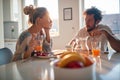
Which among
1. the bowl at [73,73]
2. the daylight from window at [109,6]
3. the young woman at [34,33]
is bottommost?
the bowl at [73,73]

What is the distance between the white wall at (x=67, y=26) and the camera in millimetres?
4789

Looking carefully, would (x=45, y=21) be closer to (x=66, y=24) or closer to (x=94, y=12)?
(x=94, y=12)

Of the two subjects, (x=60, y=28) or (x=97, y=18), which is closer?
(x=97, y=18)

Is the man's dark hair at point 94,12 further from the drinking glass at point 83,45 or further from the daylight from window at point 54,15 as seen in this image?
the daylight from window at point 54,15

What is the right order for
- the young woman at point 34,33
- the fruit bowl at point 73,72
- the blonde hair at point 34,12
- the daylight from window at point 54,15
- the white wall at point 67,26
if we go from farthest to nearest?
the daylight from window at point 54,15 → the white wall at point 67,26 → the blonde hair at point 34,12 → the young woman at point 34,33 → the fruit bowl at point 73,72

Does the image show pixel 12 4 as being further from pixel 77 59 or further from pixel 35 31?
pixel 77 59

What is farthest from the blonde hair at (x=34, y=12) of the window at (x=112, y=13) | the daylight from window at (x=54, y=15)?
the daylight from window at (x=54, y=15)

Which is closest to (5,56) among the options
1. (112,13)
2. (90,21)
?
(90,21)

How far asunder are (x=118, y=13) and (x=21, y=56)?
3462 millimetres

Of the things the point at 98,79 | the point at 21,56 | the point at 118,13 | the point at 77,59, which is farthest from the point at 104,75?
the point at 118,13

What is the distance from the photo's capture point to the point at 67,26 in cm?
489

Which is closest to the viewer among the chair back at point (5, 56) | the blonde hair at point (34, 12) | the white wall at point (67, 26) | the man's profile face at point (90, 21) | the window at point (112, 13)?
the chair back at point (5, 56)

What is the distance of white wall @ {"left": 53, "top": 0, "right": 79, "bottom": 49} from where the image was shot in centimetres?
479

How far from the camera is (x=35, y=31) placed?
2018 millimetres
